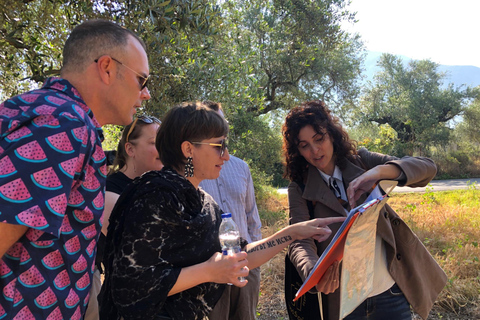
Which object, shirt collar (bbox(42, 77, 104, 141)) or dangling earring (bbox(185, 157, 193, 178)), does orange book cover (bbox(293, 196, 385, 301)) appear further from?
shirt collar (bbox(42, 77, 104, 141))

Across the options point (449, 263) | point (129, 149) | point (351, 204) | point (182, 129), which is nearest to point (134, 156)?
point (129, 149)

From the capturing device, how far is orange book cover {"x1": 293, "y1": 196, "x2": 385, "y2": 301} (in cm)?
185

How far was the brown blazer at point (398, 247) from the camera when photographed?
7.73 ft

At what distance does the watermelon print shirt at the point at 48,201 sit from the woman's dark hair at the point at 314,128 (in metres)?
1.63

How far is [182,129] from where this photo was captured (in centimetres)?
196

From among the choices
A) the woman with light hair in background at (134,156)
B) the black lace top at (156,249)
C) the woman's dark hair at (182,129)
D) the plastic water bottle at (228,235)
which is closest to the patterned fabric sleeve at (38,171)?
the black lace top at (156,249)

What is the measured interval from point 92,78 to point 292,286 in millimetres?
1803

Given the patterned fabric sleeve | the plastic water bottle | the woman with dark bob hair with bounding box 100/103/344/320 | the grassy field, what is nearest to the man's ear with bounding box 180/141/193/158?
the woman with dark bob hair with bounding box 100/103/344/320

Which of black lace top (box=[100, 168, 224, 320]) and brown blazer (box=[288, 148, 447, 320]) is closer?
black lace top (box=[100, 168, 224, 320])

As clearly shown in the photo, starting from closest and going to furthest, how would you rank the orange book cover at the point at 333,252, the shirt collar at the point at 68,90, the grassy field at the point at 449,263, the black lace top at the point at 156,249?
the shirt collar at the point at 68,90
the black lace top at the point at 156,249
the orange book cover at the point at 333,252
the grassy field at the point at 449,263

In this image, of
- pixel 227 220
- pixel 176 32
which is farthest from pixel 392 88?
pixel 227 220

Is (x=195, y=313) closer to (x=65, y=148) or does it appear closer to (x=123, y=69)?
(x=65, y=148)

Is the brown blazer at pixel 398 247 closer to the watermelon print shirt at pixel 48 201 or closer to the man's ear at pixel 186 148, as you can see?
the man's ear at pixel 186 148

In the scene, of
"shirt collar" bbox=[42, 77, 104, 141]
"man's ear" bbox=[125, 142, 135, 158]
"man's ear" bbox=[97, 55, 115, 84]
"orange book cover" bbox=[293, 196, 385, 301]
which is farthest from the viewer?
"man's ear" bbox=[125, 142, 135, 158]
